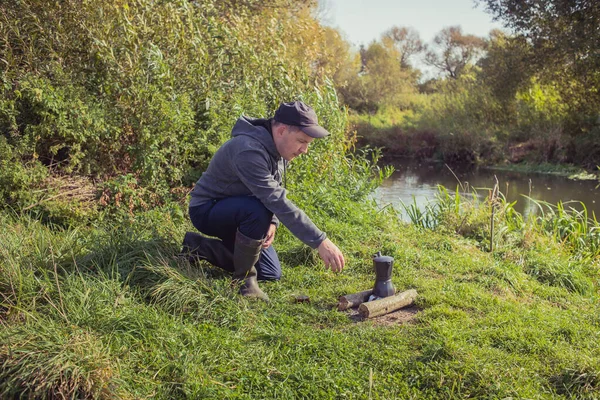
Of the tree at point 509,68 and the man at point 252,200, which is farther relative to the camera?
the tree at point 509,68

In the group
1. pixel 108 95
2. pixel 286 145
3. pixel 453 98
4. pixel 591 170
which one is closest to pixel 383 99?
pixel 453 98

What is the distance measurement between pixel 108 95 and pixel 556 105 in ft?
57.6

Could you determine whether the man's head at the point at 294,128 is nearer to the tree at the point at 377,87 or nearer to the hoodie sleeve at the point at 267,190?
the hoodie sleeve at the point at 267,190

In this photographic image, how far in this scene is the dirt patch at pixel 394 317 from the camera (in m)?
3.78

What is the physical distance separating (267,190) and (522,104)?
1896 centimetres

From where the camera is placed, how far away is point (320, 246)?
3.70 meters

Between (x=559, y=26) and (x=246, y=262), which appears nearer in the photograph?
(x=246, y=262)

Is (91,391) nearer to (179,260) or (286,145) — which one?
(179,260)

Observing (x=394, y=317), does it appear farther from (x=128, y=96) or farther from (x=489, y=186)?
(x=489, y=186)

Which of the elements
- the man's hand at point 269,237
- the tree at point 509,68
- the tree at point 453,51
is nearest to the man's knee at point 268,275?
the man's hand at point 269,237

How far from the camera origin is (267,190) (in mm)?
3842

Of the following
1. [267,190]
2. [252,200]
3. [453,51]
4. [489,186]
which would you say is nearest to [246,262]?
[252,200]

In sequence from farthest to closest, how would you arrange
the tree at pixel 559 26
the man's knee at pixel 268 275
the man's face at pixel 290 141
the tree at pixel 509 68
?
1. the tree at pixel 509 68
2. the tree at pixel 559 26
3. the man's knee at pixel 268 275
4. the man's face at pixel 290 141

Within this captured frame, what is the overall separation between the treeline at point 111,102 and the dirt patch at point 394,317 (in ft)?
9.14
